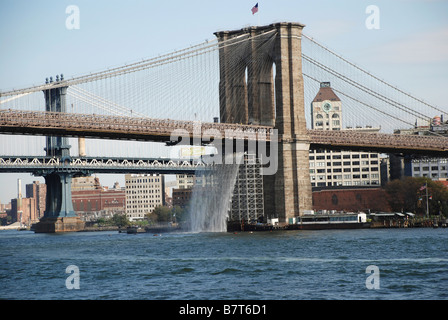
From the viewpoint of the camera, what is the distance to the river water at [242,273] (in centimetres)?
2955

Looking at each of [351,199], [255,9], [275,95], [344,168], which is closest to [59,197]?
[351,199]

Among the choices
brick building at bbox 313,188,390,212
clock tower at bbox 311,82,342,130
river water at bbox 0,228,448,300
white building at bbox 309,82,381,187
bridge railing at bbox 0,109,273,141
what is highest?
clock tower at bbox 311,82,342,130

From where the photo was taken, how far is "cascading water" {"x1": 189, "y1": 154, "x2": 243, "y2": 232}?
8425 centimetres

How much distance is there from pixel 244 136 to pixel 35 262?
3266 centimetres

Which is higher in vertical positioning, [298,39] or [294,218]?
[298,39]

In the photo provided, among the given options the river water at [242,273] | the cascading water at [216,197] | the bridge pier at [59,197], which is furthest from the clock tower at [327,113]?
the river water at [242,273]

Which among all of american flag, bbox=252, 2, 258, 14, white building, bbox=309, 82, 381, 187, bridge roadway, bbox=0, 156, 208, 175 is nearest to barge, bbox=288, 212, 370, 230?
american flag, bbox=252, 2, 258, 14

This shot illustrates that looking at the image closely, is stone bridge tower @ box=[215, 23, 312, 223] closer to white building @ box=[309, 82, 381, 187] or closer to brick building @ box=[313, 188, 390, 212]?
brick building @ box=[313, 188, 390, 212]

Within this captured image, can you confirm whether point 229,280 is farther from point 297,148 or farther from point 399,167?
point 399,167

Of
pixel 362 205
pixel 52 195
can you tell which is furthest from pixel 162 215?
pixel 362 205

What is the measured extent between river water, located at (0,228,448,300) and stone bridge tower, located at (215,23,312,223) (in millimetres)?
25712

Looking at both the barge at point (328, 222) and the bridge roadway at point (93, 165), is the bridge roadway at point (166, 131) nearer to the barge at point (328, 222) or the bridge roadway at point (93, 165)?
the barge at point (328, 222)

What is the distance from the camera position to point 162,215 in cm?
17225

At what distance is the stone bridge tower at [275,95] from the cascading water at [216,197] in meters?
4.43
